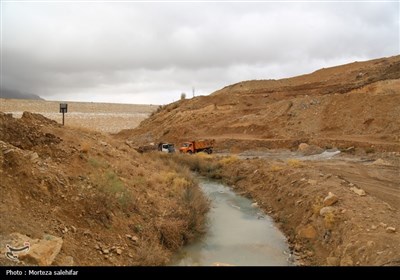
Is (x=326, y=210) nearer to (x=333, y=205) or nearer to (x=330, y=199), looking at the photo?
(x=333, y=205)

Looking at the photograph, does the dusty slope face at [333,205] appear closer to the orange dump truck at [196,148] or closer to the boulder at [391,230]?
the boulder at [391,230]

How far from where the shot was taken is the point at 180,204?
15.8 metres

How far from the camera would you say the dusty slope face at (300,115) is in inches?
1309

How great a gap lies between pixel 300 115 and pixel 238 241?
2766 cm

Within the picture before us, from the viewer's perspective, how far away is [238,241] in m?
14.0

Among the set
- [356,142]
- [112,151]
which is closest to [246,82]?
[356,142]

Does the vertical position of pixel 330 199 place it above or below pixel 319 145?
below

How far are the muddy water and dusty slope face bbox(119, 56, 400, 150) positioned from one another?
1462cm

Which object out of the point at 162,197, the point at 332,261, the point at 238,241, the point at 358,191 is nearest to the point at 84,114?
the point at 162,197

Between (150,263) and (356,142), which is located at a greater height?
(356,142)

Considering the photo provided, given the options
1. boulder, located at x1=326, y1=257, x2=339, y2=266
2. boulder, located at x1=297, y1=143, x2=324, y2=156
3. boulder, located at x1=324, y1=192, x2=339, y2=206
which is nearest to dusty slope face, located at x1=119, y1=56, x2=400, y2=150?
boulder, located at x1=297, y1=143, x2=324, y2=156
